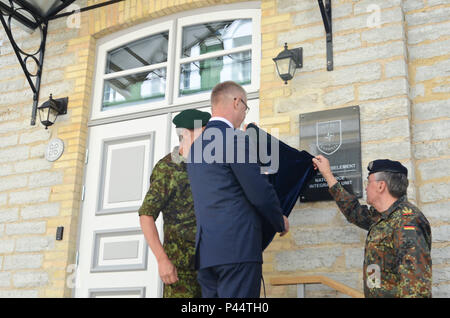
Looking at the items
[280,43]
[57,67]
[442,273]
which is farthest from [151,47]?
[442,273]

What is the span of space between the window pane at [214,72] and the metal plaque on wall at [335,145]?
83 centimetres

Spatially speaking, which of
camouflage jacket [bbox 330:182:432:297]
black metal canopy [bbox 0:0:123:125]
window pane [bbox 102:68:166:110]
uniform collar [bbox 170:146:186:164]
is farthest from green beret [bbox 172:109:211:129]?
black metal canopy [bbox 0:0:123:125]

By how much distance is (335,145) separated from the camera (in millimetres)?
3871

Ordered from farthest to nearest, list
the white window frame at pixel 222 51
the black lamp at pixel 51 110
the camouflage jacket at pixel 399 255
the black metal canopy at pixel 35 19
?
the black metal canopy at pixel 35 19 → the black lamp at pixel 51 110 → the white window frame at pixel 222 51 → the camouflage jacket at pixel 399 255

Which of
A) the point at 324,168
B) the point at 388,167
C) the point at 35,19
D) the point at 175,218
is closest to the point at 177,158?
the point at 175,218

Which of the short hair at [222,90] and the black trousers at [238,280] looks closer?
the black trousers at [238,280]

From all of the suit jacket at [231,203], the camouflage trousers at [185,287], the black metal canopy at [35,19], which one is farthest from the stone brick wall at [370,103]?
the black metal canopy at [35,19]

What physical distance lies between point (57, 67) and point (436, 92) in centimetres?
353

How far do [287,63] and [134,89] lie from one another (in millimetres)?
1685

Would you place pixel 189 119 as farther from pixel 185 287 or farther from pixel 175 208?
pixel 185 287

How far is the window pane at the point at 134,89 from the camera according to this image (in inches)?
197

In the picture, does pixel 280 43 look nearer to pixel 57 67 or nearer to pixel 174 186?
pixel 174 186

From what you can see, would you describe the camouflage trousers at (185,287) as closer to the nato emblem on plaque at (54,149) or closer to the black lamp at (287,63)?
the black lamp at (287,63)
